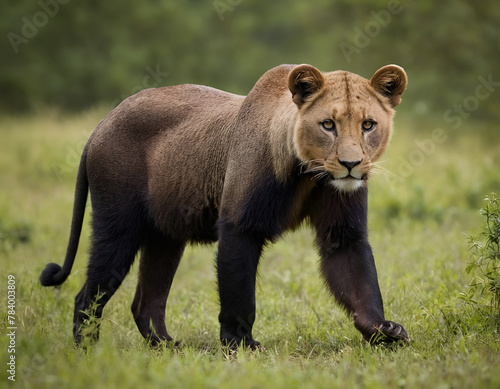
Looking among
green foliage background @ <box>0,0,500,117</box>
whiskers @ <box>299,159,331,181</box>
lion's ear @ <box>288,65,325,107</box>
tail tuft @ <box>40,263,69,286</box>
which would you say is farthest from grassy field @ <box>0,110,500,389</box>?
green foliage background @ <box>0,0,500,117</box>

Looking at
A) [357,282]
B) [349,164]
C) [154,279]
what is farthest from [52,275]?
[349,164]

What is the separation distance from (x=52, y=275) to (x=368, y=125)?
283 centimetres

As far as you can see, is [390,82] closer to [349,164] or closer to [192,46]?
→ [349,164]

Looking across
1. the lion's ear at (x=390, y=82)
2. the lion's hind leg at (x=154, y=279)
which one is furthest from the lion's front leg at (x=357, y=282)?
the lion's hind leg at (x=154, y=279)

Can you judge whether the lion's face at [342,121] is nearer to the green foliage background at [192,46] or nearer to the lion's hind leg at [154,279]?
the lion's hind leg at [154,279]

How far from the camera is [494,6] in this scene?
19.0 meters

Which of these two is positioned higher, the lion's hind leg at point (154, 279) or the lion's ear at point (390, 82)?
the lion's ear at point (390, 82)

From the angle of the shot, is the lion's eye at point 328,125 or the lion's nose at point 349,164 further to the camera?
the lion's eye at point 328,125

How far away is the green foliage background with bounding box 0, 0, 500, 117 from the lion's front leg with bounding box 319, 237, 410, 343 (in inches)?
670

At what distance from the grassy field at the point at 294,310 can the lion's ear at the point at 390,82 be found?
49cm

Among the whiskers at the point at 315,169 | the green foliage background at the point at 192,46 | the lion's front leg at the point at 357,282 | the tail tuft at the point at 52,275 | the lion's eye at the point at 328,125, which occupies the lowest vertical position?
the tail tuft at the point at 52,275

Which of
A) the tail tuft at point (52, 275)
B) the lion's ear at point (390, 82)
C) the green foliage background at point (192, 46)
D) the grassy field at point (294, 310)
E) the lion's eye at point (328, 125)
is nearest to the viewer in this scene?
the grassy field at point (294, 310)

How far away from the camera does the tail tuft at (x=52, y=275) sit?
5.77 meters

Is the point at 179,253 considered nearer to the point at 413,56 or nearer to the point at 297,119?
the point at 297,119
